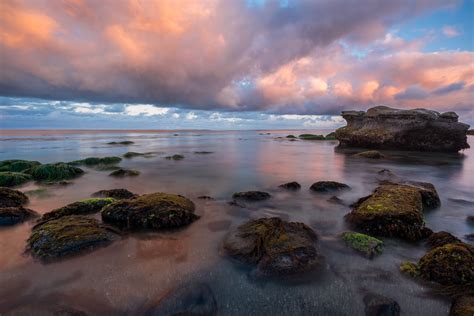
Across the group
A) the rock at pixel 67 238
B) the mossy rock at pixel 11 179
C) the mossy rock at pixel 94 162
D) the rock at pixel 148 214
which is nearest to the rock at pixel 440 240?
the rock at pixel 148 214

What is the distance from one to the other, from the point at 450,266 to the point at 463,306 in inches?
27.6

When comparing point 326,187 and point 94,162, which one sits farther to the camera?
point 94,162

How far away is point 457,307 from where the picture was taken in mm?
2727

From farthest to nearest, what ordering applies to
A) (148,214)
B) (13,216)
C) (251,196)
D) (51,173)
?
(51,173) → (251,196) → (13,216) → (148,214)

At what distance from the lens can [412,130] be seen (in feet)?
67.6

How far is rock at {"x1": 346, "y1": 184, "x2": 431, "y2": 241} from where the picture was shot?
456 cm

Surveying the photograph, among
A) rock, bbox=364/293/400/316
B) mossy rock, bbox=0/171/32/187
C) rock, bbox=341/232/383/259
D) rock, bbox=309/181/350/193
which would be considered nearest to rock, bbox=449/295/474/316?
rock, bbox=364/293/400/316

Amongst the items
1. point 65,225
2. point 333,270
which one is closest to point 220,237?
point 333,270

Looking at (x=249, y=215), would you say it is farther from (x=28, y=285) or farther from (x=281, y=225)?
(x=28, y=285)

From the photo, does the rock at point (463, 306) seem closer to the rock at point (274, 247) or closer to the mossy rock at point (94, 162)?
the rock at point (274, 247)

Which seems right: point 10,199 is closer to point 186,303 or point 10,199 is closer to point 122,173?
point 122,173

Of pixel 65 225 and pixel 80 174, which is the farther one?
pixel 80 174

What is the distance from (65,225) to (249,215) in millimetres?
3923

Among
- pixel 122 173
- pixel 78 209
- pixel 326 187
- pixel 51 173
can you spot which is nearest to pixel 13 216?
pixel 78 209
